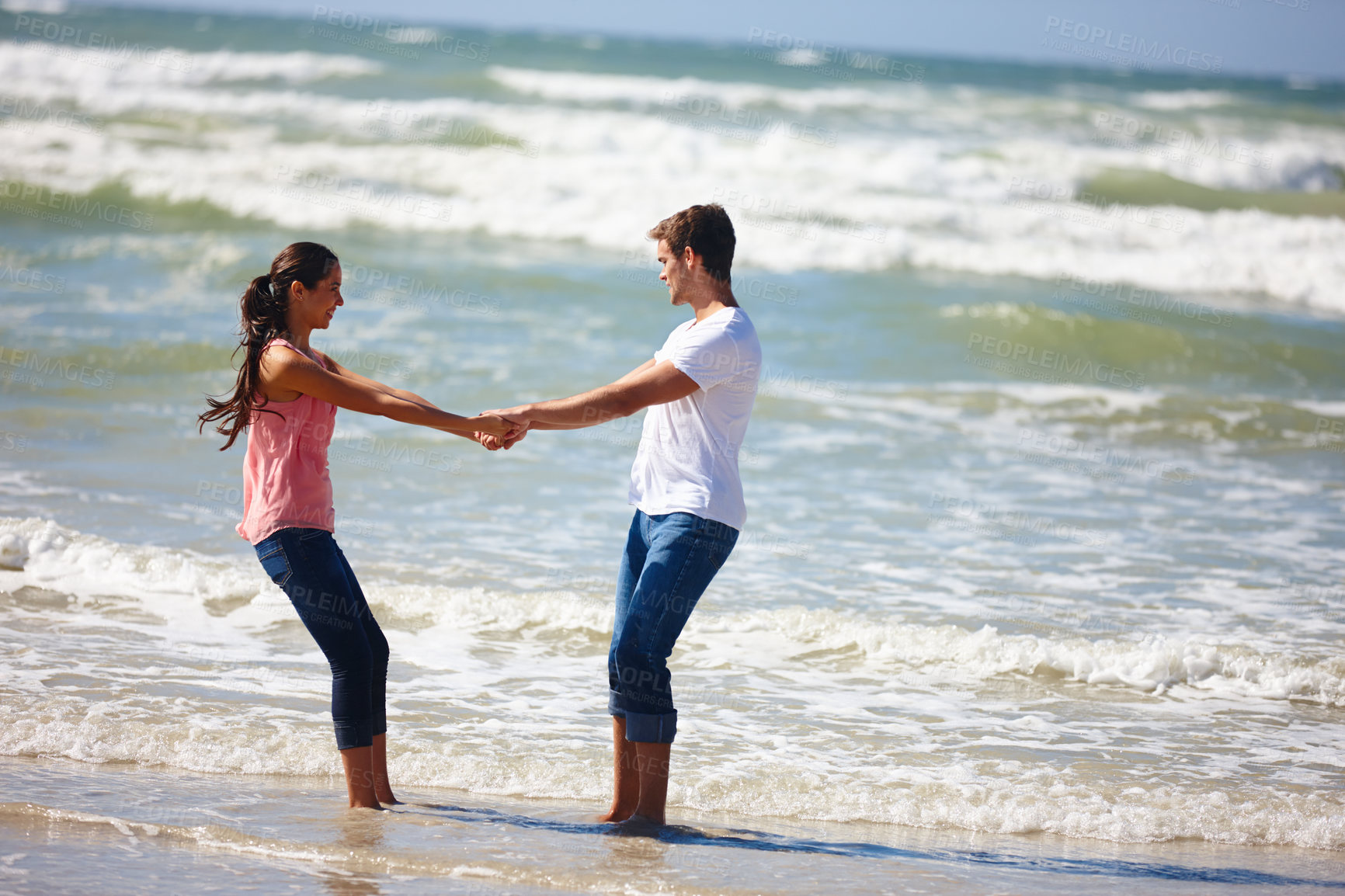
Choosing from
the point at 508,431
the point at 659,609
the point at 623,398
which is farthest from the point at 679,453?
the point at 508,431

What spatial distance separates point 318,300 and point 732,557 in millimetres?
4122

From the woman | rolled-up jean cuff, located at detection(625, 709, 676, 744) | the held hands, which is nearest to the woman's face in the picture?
the woman

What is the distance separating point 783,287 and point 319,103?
1885 centimetres

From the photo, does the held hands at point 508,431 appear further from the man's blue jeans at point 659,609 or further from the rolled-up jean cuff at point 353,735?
the rolled-up jean cuff at point 353,735

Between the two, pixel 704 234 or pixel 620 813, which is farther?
pixel 620 813

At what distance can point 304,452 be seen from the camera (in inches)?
150

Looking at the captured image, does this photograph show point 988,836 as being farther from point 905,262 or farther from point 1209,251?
point 1209,251

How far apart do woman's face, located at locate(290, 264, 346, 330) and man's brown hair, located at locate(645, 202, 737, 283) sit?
1065mm

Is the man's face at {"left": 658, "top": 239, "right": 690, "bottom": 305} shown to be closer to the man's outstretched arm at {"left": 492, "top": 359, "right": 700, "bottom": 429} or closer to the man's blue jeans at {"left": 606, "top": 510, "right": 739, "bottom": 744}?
the man's outstretched arm at {"left": 492, "top": 359, "right": 700, "bottom": 429}

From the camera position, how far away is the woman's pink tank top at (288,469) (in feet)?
12.4

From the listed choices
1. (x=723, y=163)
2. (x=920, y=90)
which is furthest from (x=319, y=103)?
(x=920, y=90)

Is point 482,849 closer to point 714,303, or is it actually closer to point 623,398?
point 623,398

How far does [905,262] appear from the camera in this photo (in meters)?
19.2

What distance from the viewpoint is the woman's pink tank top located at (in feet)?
12.4
